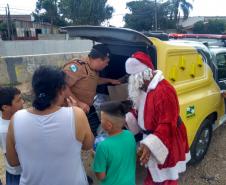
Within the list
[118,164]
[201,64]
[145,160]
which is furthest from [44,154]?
[201,64]

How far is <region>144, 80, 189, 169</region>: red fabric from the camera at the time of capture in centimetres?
260

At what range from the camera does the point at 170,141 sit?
2.72 meters

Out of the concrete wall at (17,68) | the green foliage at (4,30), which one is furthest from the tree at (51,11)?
the concrete wall at (17,68)

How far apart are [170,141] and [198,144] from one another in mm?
1517

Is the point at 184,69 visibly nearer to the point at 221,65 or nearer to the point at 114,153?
the point at 221,65

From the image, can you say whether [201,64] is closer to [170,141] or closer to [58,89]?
[170,141]

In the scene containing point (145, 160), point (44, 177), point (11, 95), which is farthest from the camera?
point (145, 160)

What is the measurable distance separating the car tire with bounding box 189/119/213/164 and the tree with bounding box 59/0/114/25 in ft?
133

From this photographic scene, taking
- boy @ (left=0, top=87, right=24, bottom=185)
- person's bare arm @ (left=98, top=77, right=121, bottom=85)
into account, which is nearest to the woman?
boy @ (left=0, top=87, right=24, bottom=185)

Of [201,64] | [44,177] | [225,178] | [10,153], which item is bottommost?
[225,178]

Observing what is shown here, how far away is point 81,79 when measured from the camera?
330 cm

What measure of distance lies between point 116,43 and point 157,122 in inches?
52.2

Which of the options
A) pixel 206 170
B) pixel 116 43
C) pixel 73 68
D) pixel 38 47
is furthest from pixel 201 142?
pixel 38 47

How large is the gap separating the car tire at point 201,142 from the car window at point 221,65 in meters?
0.91
